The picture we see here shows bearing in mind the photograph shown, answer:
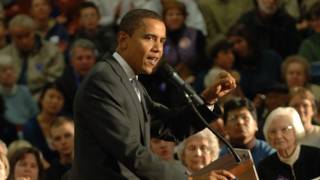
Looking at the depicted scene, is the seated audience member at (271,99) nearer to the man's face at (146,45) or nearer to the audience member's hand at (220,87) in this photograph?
the audience member's hand at (220,87)

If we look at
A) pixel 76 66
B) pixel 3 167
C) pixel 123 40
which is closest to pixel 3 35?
pixel 76 66

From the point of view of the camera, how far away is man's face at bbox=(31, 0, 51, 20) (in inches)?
444

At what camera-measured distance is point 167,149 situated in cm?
827

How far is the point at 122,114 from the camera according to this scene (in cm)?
473

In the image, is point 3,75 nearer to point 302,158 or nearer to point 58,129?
point 58,129

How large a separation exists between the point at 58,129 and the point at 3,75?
1.57 m

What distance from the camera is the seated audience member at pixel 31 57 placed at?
1059 cm

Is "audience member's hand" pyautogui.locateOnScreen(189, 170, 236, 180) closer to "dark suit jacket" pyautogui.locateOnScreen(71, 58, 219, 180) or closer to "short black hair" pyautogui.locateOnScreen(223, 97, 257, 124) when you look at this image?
"dark suit jacket" pyautogui.locateOnScreen(71, 58, 219, 180)

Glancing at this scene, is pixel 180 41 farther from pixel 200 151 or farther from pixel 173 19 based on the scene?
pixel 200 151

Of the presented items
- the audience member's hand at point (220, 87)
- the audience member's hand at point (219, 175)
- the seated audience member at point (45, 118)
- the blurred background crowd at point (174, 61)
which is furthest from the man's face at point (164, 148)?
the audience member's hand at point (219, 175)

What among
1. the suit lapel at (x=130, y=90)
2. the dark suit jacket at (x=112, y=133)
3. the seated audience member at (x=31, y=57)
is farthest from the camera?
the seated audience member at (x=31, y=57)

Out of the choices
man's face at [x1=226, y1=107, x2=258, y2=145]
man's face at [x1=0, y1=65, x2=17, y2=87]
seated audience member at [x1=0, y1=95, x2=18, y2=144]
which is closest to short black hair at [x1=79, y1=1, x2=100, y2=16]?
man's face at [x1=0, y1=65, x2=17, y2=87]

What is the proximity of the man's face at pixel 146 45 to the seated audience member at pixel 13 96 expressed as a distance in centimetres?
526

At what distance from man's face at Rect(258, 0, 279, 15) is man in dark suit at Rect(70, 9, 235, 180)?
575 cm
